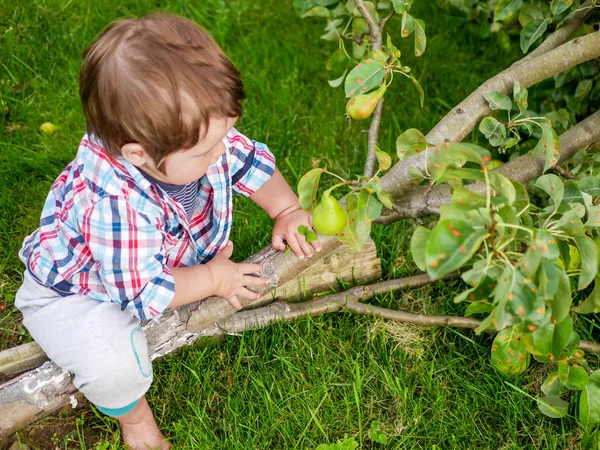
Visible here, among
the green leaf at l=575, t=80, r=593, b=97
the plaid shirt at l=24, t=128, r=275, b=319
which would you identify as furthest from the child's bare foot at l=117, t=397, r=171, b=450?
the green leaf at l=575, t=80, r=593, b=97

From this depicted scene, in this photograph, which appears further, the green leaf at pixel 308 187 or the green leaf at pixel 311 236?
the green leaf at pixel 311 236

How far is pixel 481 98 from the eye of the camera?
2.03 m

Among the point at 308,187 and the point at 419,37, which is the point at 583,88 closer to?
the point at 419,37

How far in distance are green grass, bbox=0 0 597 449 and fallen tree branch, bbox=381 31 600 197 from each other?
55cm

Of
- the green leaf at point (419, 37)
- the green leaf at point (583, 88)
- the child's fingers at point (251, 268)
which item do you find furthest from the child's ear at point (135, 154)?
the green leaf at point (583, 88)

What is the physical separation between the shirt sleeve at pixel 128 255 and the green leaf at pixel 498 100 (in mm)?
991

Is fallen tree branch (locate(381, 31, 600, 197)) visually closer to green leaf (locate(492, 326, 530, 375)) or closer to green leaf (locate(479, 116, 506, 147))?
green leaf (locate(479, 116, 506, 147))

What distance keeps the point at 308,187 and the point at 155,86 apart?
44 cm

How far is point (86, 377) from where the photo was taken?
1951mm

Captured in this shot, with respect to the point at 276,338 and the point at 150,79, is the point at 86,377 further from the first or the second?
the point at 150,79

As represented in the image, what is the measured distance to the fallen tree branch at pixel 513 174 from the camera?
6.56ft

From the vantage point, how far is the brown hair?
1.68 meters

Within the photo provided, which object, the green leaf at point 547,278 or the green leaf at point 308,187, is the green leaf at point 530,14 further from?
the green leaf at point 547,278

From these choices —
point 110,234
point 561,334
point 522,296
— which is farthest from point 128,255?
point 561,334
